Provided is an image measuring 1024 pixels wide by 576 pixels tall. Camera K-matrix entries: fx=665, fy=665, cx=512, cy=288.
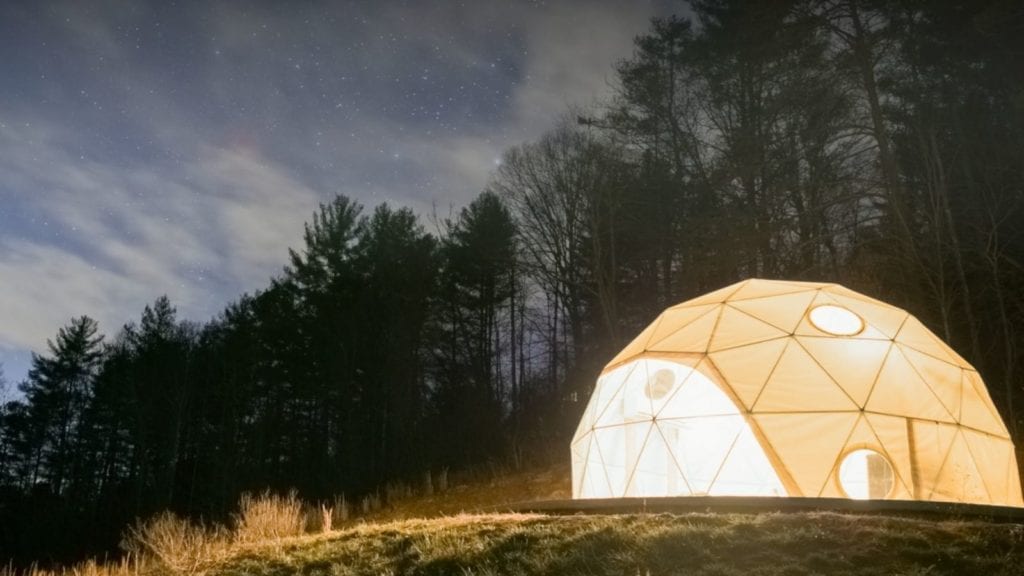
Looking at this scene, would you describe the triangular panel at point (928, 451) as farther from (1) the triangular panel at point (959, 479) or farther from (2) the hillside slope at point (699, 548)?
(2) the hillside slope at point (699, 548)

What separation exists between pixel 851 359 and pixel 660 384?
2.14 metres

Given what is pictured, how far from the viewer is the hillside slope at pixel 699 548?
3945 mm

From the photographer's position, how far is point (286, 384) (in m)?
29.5

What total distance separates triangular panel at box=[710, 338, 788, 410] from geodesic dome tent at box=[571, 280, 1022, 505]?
2 cm

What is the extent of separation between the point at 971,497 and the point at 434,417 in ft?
58.7

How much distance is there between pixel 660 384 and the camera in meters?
8.05

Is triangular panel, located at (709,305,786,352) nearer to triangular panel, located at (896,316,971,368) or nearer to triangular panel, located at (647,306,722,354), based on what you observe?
triangular panel, located at (647,306,722,354)

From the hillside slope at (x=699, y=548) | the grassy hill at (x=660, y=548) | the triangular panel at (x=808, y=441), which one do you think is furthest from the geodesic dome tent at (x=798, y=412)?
the hillside slope at (x=699, y=548)

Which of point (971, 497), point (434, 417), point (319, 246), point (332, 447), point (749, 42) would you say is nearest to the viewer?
point (971, 497)

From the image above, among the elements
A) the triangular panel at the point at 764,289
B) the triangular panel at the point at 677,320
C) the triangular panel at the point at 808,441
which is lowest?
the triangular panel at the point at 808,441

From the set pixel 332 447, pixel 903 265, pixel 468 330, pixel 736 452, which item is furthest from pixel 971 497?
pixel 332 447

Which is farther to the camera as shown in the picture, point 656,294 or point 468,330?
point 468,330

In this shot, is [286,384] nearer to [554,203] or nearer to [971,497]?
[554,203]

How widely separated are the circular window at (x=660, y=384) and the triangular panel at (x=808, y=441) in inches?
45.2
